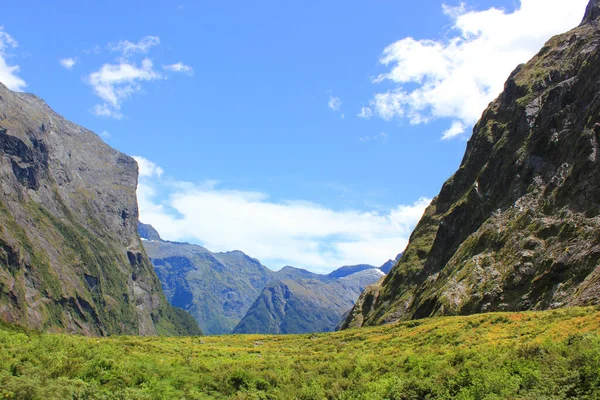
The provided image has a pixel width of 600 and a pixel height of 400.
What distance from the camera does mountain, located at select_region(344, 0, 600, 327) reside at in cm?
6200

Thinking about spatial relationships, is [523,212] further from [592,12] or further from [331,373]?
[592,12]

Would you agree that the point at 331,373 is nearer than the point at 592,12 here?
Yes

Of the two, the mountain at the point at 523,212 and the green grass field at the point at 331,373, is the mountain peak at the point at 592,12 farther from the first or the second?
the green grass field at the point at 331,373

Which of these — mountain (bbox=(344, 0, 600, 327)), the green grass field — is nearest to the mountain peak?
mountain (bbox=(344, 0, 600, 327))

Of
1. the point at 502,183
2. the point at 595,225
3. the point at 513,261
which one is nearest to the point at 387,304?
the point at 502,183

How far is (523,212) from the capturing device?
80750 millimetres

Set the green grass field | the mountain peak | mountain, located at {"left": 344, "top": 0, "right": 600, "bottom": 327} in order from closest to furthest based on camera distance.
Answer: the green grass field
mountain, located at {"left": 344, "top": 0, "right": 600, "bottom": 327}
the mountain peak

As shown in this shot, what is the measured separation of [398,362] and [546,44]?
135m

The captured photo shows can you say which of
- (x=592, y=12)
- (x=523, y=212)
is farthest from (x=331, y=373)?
(x=592, y=12)

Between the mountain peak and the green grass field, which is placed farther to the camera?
the mountain peak

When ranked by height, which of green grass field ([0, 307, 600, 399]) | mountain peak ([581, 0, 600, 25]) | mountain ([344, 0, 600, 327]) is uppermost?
mountain peak ([581, 0, 600, 25])

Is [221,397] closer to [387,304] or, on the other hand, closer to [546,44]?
[387,304]

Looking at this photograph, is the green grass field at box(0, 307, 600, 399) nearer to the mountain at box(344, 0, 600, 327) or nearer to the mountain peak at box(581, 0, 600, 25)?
the mountain at box(344, 0, 600, 327)

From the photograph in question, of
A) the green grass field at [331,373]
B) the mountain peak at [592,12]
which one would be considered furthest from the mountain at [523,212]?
the green grass field at [331,373]
